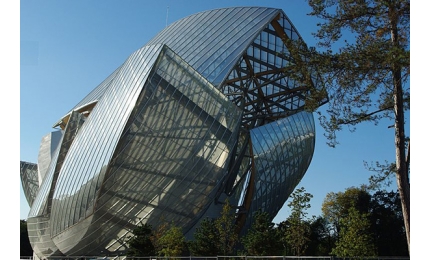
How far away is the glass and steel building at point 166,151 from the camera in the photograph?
39.2 metres

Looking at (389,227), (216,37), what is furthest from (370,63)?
(389,227)

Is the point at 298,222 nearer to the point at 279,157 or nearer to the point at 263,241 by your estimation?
the point at 263,241

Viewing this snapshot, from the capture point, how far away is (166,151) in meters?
40.3

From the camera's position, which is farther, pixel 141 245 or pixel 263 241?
pixel 141 245

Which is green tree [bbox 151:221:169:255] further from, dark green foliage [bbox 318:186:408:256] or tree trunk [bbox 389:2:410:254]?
dark green foliage [bbox 318:186:408:256]

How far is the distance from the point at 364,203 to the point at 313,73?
5439 centimetres

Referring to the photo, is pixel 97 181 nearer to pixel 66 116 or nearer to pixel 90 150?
pixel 90 150

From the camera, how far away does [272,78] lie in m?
60.4

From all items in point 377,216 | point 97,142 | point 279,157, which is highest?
point 279,157

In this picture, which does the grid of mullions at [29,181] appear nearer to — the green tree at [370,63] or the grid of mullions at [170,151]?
the grid of mullions at [170,151]

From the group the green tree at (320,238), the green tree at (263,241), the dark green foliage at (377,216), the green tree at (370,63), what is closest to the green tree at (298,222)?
the green tree at (263,241)

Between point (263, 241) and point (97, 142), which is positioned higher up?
point (97, 142)

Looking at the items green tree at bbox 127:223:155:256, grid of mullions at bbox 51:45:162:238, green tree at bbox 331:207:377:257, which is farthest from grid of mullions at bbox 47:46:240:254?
green tree at bbox 331:207:377:257
